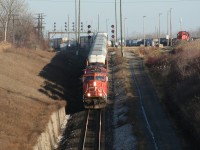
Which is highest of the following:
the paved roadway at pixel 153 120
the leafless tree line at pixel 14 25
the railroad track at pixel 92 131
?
the leafless tree line at pixel 14 25

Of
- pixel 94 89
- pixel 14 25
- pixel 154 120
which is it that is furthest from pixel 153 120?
pixel 14 25

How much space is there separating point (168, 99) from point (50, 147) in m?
11.0

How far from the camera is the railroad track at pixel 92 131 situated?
26.1m

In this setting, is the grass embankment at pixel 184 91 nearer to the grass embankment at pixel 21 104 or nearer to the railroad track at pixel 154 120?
the railroad track at pixel 154 120

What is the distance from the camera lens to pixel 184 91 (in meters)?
31.0

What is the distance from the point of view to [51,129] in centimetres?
2848

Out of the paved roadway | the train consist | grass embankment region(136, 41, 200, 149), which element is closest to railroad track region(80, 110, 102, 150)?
the train consist

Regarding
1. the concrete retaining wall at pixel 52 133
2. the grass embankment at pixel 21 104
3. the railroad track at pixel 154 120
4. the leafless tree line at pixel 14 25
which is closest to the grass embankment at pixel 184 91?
the railroad track at pixel 154 120

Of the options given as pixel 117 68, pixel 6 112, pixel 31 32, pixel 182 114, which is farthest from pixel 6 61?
pixel 31 32

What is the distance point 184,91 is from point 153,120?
3.42m

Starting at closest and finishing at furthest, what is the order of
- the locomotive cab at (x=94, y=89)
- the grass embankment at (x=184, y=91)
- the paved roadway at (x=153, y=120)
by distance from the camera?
the paved roadway at (x=153, y=120), the grass embankment at (x=184, y=91), the locomotive cab at (x=94, y=89)

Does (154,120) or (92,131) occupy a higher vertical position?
(154,120)

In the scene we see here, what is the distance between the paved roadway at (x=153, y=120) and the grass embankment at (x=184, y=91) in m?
0.63

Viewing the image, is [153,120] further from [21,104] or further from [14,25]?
[14,25]
